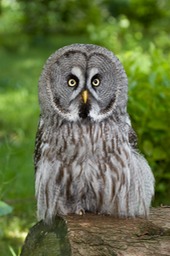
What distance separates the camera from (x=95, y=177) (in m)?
3.57

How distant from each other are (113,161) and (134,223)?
12.8 inches

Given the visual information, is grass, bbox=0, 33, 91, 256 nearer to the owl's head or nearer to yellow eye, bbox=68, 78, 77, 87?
the owl's head

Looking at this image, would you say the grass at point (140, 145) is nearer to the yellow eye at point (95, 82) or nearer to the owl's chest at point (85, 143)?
the owl's chest at point (85, 143)

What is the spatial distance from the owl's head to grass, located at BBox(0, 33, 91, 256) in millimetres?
742

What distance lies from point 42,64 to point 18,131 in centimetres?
426

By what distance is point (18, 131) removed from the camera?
7387mm

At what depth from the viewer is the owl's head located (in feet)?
11.4

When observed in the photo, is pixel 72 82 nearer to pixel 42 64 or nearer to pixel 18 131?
pixel 18 131


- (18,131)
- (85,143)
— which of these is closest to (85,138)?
(85,143)

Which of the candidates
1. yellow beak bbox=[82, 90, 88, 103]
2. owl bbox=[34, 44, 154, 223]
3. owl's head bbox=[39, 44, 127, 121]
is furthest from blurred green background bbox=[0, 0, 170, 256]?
yellow beak bbox=[82, 90, 88, 103]

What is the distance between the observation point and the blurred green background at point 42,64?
5.16 m

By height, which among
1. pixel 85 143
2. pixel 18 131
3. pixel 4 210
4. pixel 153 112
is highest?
pixel 18 131

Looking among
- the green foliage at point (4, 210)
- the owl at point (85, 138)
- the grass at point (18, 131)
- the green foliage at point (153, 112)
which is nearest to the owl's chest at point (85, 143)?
the owl at point (85, 138)

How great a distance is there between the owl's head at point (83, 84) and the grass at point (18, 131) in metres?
0.74
